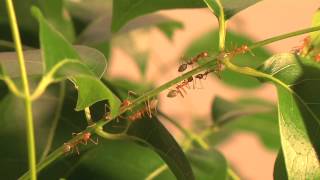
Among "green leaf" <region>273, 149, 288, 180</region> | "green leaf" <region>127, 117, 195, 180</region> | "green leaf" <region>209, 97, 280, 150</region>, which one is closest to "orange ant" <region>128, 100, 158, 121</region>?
"green leaf" <region>127, 117, 195, 180</region>

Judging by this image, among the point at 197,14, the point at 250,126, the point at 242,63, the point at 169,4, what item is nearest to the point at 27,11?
the point at 169,4

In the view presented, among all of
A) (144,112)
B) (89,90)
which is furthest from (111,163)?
(89,90)

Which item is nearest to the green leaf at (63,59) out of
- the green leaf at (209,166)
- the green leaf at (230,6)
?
the green leaf at (230,6)

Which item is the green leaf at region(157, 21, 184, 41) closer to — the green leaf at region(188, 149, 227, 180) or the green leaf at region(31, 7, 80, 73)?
the green leaf at region(188, 149, 227, 180)

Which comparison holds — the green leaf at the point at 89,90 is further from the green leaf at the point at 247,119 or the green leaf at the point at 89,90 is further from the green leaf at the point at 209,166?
the green leaf at the point at 247,119

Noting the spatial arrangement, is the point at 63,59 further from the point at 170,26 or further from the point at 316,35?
the point at 170,26
